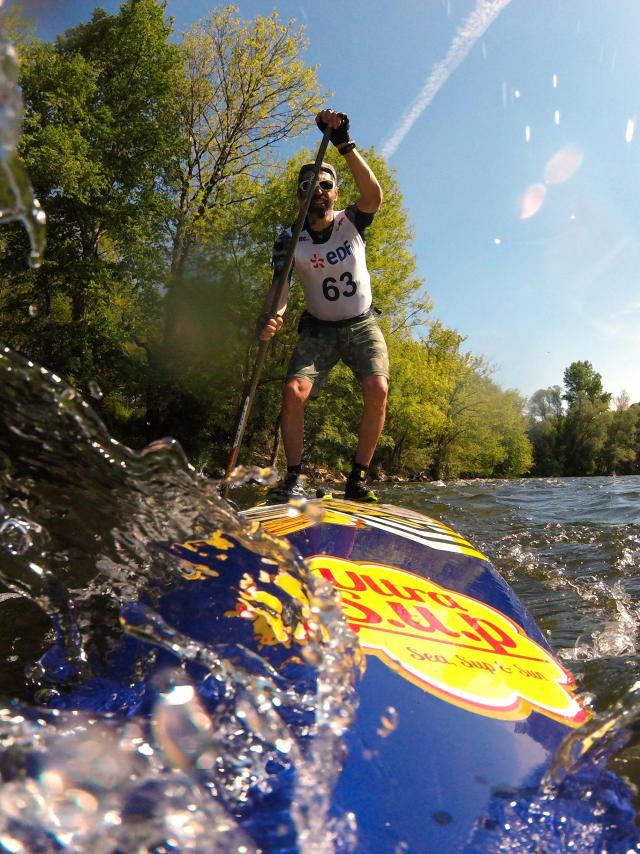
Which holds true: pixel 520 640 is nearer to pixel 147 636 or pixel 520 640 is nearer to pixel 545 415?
pixel 147 636

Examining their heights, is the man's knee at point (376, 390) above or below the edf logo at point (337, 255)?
below

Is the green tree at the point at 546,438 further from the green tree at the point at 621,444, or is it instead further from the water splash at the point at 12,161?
the water splash at the point at 12,161

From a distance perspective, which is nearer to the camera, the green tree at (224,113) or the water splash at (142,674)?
the water splash at (142,674)

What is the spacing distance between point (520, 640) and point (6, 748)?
1.58m

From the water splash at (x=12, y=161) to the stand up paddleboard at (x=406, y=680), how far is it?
898mm

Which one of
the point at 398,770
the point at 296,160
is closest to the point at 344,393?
the point at 296,160

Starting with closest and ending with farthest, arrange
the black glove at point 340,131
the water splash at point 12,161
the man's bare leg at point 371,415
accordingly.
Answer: the water splash at point 12,161 → the black glove at point 340,131 → the man's bare leg at point 371,415

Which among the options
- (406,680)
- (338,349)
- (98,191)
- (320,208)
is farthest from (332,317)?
(98,191)

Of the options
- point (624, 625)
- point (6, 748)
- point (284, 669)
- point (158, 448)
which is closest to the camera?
point (6, 748)

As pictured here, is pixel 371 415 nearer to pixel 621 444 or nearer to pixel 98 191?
pixel 98 191

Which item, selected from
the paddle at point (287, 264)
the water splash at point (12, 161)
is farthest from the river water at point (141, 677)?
the paddle at point (287, 264)

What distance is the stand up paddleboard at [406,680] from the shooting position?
1.15 m

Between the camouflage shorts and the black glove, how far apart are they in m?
1.12

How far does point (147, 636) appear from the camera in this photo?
5.39ft
